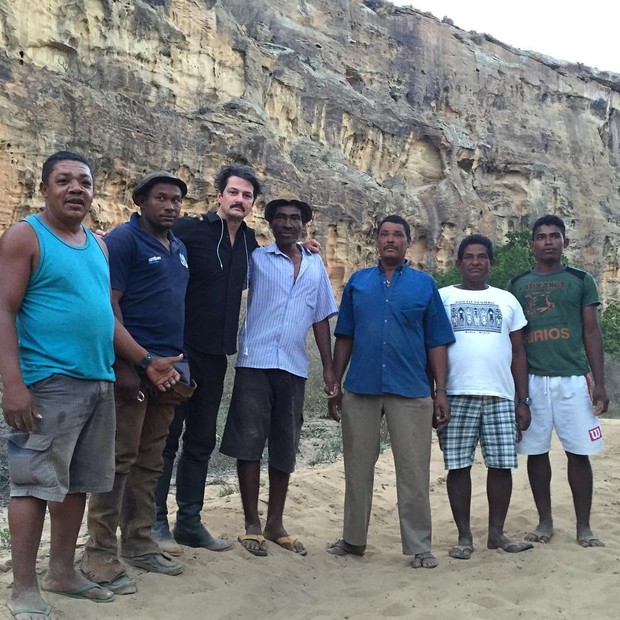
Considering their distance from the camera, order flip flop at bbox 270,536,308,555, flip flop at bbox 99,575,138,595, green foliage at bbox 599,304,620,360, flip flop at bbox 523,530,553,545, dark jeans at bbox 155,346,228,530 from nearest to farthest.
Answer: flip flop at bbox 99,575,138,595
dark jeans at bbox 155,346,228,530
flip flop at bbox 270,536,308,555
flip flop at bbox 523,530,553,545
green foliage at bbox 599,304,620,360

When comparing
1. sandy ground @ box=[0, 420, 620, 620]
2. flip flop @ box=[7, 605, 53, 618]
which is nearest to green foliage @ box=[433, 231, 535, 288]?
sandy ground @ box=[0, 420, 620, 620]

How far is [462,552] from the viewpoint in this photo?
4250 millimetres

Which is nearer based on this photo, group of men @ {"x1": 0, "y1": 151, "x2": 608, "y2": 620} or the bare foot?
the bare foot

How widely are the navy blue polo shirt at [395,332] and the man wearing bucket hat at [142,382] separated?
47.4 inches

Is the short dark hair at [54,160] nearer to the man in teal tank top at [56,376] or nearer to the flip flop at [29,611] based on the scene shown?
the man in teal tank top at [56,376]

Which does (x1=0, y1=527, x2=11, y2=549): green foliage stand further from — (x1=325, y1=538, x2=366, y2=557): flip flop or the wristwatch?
(x1=325, y1=538, x2=366, y2=557): flip flop

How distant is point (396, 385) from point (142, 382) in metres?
1.64

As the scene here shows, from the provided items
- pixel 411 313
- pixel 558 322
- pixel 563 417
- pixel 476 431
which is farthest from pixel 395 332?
pixel 563 417

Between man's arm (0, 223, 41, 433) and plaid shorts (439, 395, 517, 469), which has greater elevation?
man's arm (0, 223, 41, 433)

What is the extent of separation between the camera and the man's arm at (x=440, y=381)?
13.8ft

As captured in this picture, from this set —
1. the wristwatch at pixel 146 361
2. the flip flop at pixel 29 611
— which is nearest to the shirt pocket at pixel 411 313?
the wristwatch at pixel 146 361

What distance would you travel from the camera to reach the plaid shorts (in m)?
4.25

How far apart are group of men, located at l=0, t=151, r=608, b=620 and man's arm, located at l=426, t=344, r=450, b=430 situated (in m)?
0.01

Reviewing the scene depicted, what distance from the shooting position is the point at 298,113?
27.4m
